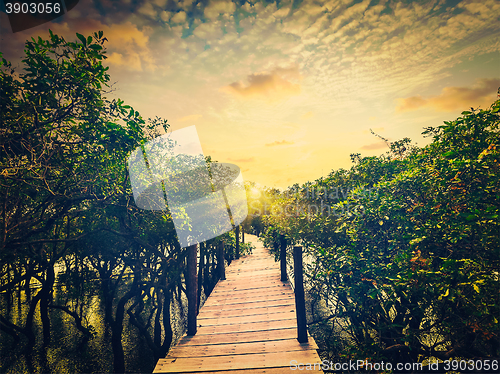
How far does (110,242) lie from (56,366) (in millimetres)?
7549

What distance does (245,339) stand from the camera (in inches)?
169

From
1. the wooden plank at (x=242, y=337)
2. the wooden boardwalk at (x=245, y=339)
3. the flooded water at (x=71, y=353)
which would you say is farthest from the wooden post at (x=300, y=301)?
the flooded water at (x=71, y=353)

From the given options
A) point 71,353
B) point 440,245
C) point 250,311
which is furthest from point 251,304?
point 71,353

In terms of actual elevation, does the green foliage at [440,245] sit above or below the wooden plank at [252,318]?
above

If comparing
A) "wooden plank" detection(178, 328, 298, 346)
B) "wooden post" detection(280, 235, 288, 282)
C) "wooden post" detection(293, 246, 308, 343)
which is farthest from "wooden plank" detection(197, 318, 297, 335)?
"wooden post" detection(280, 235, 288, 282)

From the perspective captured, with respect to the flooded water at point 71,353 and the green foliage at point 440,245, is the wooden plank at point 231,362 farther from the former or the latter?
the flooded water at point 71,353

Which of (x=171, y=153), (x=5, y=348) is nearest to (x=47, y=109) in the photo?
(x=171, y=153)

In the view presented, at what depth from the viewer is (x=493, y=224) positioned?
3.28 metres

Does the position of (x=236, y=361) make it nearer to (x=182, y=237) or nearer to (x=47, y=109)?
(x=182, y=237)

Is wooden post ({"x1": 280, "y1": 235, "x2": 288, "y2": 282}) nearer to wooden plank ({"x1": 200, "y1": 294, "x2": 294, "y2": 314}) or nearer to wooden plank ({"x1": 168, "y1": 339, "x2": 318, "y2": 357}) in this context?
wooden plank ({"x1": 200, "y1": 294, "x2": 294, "y2": 314})

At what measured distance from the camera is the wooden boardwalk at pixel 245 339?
349 centimetres

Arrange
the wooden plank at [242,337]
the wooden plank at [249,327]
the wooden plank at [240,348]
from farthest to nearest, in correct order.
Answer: the wooden plank at [249,327] < the wooden plank at [242,337] < the wooden plank at [240,348]

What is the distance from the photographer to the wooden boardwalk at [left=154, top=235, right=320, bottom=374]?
349 centimetres

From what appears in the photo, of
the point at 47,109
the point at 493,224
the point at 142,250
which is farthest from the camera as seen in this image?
the point at 142,250
